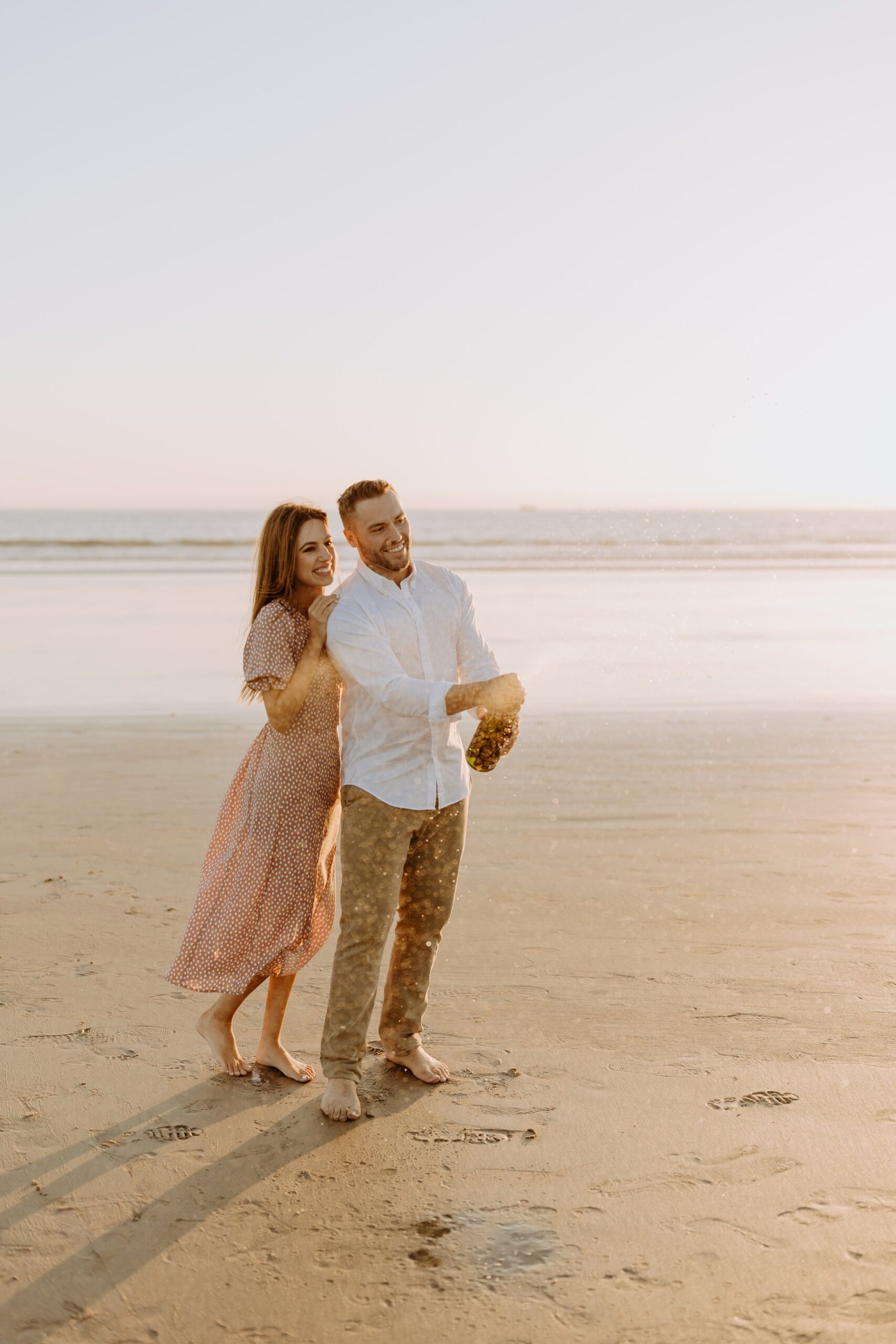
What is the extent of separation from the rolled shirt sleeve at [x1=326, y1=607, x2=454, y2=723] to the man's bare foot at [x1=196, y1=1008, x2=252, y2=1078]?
126 centimetres

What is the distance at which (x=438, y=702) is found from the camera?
363cm

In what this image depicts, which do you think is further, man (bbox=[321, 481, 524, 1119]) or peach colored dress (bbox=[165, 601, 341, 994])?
peach colored dress (bbox=[165, 601, 341, 994])

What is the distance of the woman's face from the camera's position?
3.93 metres

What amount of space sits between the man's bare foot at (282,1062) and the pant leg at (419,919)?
282 millimetres

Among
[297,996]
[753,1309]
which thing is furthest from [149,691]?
[753,1309]

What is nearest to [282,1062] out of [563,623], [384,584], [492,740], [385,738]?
[385,738]

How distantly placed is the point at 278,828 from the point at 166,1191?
1141mm

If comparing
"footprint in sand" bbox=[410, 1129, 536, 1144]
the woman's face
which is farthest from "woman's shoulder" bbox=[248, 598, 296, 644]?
"footprint in sand" bbox=[410, 1129, 536, 1144]

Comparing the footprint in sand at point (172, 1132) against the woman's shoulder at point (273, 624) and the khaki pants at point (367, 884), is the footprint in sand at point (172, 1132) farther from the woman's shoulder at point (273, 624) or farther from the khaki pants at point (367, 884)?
the woman's shoulder at point (273, 624)

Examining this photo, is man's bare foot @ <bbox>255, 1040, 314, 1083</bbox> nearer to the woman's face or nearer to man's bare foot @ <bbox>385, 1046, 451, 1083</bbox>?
man's bare foot @ <bbox>385, 1046, 451, 1083</bbox>

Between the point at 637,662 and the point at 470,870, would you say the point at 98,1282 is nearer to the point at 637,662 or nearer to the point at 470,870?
the point at 470,870

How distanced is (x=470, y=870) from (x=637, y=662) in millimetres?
8209

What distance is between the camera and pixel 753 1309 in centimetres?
276

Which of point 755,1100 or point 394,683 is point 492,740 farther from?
point 755,1100
